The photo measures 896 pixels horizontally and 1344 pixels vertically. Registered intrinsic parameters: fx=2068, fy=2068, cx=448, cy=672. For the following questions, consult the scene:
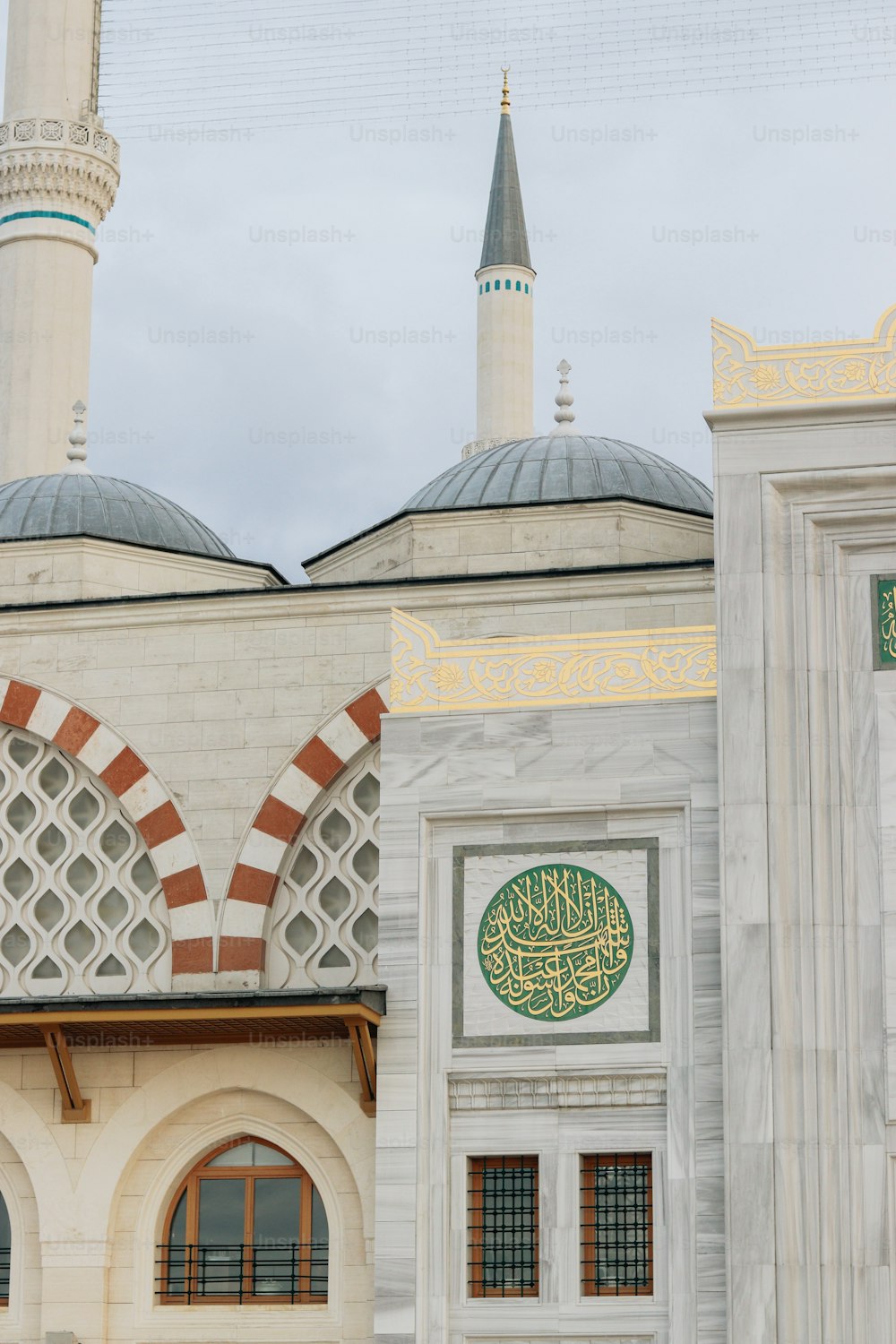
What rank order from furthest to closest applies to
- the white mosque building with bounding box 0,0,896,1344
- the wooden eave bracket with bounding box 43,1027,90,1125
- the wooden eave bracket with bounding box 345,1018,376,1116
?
the wooden eave bracket with bounding box 43,1027,90,1125, the wooden eave bracket with bounding box 345,1018,376,1116, the white mosque building with bounding box 0,0,896,1344

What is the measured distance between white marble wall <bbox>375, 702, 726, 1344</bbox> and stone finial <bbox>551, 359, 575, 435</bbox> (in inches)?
239

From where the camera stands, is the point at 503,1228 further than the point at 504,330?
No

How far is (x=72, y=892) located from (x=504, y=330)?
1726cm

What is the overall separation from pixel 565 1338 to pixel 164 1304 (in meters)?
3.00

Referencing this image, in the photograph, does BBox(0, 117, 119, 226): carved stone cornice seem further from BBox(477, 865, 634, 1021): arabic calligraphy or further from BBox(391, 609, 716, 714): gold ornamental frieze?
BBox(477, 865, 634, 1021): arabic calligraphy

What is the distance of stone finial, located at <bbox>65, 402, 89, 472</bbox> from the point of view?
56.0ft

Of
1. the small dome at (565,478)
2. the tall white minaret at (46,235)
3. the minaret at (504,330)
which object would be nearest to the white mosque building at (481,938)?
the small dome at (565,478)

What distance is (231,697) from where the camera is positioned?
13.5 meters

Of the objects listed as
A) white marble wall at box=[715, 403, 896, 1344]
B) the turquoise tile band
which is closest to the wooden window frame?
white marble wall at box=[715, 403, 896, 1344]

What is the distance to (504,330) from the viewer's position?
2908 cm

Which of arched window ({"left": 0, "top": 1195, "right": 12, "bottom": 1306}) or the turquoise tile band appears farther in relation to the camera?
the turquoise tile band

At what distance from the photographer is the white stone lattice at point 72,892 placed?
13.1m

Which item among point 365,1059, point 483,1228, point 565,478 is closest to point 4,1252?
point 365,1059

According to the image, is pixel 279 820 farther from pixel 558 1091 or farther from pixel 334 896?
pixel 558 1091
